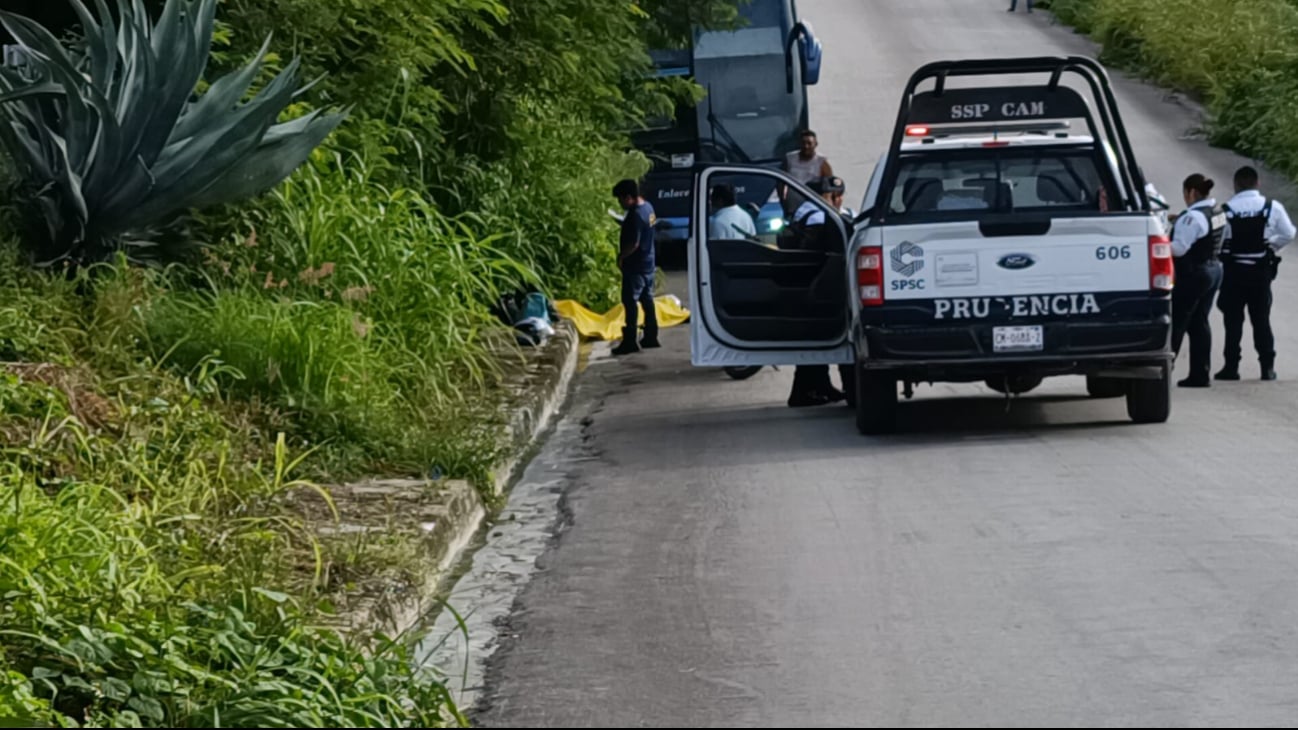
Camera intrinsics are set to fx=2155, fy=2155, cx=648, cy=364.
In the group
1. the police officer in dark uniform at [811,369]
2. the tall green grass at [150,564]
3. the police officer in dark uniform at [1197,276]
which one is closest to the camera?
the tall green grass at [150,564]

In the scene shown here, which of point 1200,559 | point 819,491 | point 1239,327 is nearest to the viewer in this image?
point 1200,559

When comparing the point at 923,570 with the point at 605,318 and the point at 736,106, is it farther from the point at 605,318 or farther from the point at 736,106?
the point at 736,106

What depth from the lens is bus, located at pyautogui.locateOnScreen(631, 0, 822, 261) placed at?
29359 mm

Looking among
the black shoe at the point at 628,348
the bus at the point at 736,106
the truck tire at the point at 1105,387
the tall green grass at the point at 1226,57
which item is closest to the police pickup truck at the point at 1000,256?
the truck tire at the point at 1105,387

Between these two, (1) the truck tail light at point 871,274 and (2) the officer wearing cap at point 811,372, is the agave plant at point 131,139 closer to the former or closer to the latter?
(1) the truck tail light at point 871,274

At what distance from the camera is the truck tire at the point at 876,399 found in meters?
14.0

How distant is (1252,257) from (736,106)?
13.3 metres

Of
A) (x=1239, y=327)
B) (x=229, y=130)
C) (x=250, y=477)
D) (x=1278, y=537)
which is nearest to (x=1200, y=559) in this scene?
(x=1278, y=537)

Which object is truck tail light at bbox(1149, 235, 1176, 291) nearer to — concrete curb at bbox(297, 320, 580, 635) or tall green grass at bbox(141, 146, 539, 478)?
concrete curb at bbox(297, 320, 580, 635)

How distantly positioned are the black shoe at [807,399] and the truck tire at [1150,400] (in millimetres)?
2613

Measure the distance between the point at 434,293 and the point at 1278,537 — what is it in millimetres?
6504

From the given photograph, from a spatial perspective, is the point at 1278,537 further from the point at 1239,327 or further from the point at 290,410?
the point at 1239,327

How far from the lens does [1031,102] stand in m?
14.7

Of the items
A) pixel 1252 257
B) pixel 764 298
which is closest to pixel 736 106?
pixel 1252 257
